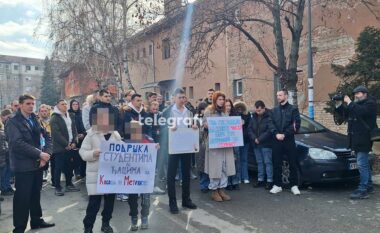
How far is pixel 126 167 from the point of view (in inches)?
201

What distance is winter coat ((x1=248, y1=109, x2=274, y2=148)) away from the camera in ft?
25.3

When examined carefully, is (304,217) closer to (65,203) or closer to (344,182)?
(344,182)

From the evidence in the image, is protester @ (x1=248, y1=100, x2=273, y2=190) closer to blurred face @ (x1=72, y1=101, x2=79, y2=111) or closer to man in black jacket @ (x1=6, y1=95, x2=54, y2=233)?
blurred face @ (x1=72, y1=101, x2=79, y2=111)

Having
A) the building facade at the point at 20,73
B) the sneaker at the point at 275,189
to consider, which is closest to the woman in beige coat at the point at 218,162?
the sneaker at the point at 275,189

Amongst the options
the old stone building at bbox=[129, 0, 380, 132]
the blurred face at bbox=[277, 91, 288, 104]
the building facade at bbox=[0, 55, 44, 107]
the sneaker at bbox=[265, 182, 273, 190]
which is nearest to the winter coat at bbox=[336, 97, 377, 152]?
the blurred face at bbox=[277, 91, 288, 104]

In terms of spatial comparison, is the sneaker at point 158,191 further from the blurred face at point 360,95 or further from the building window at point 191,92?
the building window at point 191,92

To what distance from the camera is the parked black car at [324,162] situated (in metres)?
7.08

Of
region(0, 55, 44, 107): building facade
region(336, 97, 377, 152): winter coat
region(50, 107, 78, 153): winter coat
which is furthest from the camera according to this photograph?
region(0, 55, 44, 107): building facade

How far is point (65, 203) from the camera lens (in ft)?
23.6

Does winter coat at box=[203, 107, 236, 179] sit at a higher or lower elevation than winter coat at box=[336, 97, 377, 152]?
lower

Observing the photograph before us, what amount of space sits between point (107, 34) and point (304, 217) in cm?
1970

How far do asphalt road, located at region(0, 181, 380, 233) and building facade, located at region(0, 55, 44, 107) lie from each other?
96.5 meters

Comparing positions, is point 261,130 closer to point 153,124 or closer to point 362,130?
point 362,130

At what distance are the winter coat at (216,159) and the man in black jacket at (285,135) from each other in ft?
3.02
